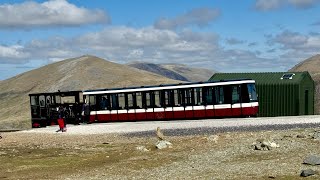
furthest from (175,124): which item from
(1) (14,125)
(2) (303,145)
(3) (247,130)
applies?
(1) (14,125)

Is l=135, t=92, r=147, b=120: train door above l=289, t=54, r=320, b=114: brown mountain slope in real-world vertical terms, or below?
below

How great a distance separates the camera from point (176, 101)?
4347 cm

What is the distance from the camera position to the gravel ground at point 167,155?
1814 cm

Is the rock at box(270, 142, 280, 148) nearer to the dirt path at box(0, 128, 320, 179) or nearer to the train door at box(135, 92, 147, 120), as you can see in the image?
the dirt path at box(0, 128, 320, 179)

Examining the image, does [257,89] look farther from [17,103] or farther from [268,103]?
[17,103]

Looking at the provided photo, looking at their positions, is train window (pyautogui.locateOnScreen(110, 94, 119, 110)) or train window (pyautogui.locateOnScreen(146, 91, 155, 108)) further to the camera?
train window (pyautogui.locateOnScreen(110, 94, 119, 110))

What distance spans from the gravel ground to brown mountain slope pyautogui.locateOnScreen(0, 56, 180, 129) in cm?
5673

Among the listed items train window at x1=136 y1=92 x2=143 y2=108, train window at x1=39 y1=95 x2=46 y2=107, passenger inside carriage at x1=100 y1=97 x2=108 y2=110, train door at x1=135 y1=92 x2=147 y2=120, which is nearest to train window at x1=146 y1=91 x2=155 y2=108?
train door at x1=135 y1=92 x2=147 y2=120

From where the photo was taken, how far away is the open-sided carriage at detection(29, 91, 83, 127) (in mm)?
47906

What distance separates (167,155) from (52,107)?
91.0 ft

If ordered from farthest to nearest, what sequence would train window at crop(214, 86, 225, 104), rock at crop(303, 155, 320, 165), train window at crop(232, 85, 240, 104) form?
train window at crop(214, 86, 225, 104)
train window at crop(232, 85, 240, 104)
rock at crop(303, 155, 320, 165)

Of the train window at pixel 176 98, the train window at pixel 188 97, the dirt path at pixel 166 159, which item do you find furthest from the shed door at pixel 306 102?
the dirt path at pixel 166 159

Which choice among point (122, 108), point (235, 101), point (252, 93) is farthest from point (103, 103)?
point (252, 93)

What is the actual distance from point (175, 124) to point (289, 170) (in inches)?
872
